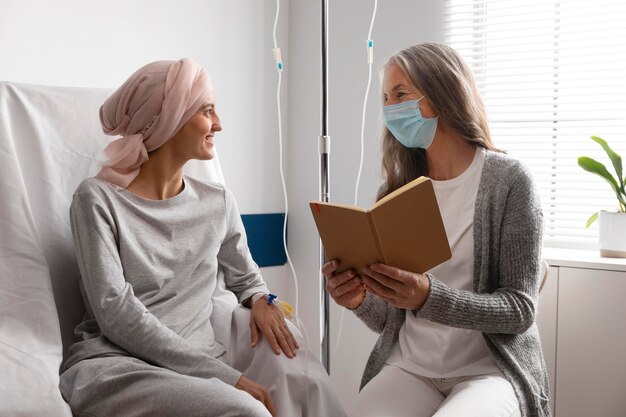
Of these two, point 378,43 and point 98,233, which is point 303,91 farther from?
point 98,233

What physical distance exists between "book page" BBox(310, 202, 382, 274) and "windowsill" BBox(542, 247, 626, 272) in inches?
38.6

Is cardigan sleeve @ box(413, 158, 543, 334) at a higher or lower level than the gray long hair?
lower

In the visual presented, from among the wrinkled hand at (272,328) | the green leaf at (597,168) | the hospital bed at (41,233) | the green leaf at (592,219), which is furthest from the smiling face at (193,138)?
the green leaf at (592,219)

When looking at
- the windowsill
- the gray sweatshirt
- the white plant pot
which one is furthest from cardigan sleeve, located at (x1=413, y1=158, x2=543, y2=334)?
the white plant pot

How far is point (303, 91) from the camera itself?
9.81 feet

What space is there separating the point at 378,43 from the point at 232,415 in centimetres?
176

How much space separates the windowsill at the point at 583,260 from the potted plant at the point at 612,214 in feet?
0.12

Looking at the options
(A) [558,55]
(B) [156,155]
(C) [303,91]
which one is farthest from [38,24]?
(A) [558,55]

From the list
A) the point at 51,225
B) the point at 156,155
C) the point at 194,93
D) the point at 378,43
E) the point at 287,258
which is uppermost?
the point at 378,43

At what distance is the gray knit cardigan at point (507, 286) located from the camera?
5.12 ft

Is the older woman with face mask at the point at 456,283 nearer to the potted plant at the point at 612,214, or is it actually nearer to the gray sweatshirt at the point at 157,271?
the gray sweatshirt at the point at 157,271

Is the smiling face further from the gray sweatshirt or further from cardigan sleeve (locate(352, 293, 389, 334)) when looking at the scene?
cardigan sleeve (locate(352, 293, 389, 334))

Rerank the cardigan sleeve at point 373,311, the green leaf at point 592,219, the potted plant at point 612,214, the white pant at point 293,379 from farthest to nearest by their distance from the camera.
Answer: the green leaf at point 592,219 < the potted plant at point 612,214 < the cardigan sleeve at point 373,311 < the white pant at point 293,379

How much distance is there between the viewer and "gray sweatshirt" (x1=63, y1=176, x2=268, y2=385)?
61.2 inches
